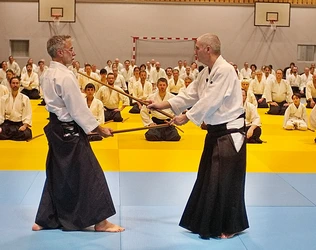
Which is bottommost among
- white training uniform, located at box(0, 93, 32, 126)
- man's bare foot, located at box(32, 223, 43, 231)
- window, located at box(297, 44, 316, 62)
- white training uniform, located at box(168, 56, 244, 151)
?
man's bare foot, located at box(32, 223, 43, 231)

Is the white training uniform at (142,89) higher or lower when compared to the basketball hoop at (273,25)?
lower

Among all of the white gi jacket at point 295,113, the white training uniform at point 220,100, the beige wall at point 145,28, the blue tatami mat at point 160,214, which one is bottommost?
the blue tatami mat at point 160,214

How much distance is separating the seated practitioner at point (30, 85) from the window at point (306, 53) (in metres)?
13.5

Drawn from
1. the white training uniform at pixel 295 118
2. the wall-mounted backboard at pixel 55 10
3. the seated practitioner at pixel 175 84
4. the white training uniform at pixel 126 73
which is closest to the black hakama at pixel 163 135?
the white training uniform at pixel 295 118

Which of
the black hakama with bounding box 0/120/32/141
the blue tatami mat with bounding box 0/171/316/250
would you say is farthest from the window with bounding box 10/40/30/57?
the blue tatami mat with bounding box 0/171/316/250

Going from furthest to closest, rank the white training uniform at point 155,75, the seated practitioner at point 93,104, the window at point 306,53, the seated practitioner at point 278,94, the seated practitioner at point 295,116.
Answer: the window at point 306,53, the white training uniform at point 155,75, the seated practitioner at point 278,94, the seated practitioner at point 295,116, the seated practitioner at point 93,104

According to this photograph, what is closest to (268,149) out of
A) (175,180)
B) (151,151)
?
(151,151)

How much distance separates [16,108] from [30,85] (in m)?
8.89

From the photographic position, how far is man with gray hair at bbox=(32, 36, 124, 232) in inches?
197

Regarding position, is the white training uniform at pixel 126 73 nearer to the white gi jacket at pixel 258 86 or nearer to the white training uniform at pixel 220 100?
the white gi jacket at pixel 258 86

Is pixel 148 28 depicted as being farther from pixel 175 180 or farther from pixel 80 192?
pixel 80 192

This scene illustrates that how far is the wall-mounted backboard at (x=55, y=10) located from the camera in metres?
24.1

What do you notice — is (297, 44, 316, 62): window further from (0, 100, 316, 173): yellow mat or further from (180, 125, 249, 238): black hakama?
(180, 125, 249, 238): black hakama

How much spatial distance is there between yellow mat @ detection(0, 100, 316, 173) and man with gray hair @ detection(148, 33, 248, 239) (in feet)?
10.4
